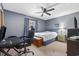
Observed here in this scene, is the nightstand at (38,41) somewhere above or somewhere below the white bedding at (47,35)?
below

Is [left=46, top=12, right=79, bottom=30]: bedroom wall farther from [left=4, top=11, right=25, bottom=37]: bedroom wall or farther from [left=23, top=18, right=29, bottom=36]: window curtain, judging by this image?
[left=4, top=11, right=25, bottom=37]: bedroom wall

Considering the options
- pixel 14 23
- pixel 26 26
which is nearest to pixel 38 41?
pixel 26 26

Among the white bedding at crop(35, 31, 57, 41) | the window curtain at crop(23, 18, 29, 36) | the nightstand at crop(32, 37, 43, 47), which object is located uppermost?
the window curtain at crop(23, 18, 29, 36)

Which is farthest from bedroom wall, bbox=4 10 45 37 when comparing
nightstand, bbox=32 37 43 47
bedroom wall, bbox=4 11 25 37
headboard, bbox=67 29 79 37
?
headboard, bbox=67 29 79 37

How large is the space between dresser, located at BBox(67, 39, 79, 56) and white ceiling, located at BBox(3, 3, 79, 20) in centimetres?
49

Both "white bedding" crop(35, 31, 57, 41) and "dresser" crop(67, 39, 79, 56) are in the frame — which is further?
"white bedding" crop(35, 31, 57, 41)

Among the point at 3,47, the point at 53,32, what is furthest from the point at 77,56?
the point at 3,47

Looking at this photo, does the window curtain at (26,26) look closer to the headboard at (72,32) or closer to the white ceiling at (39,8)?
the white ceiling at (39,8)

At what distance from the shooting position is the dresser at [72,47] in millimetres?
1330

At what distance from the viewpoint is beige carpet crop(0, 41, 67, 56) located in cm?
133

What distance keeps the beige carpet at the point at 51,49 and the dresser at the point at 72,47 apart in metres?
0.07

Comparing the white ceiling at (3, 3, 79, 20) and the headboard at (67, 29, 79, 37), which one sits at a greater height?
the white ceiling at (3, 3, 79, 20)

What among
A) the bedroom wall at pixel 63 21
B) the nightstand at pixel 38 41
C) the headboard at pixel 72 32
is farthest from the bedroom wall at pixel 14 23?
the headboard at pixel 72 32

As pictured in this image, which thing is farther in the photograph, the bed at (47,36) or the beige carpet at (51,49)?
the bed at (47,36)
